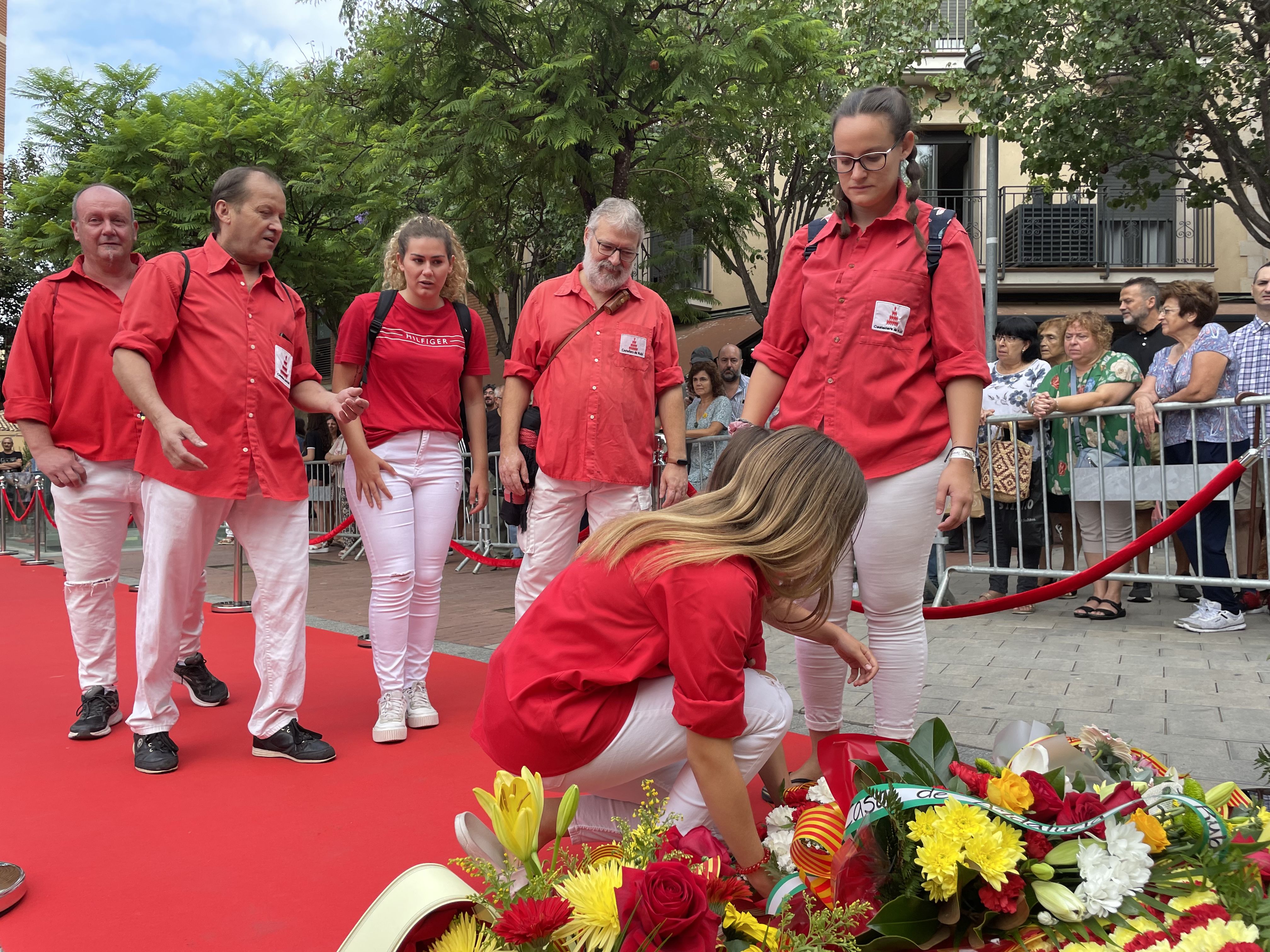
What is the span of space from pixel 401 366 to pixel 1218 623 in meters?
4.59

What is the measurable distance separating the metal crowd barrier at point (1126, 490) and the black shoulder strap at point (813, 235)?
313 cm

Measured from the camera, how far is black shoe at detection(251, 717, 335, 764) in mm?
3557

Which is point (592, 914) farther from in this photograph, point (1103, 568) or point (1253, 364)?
point (1253, 364)

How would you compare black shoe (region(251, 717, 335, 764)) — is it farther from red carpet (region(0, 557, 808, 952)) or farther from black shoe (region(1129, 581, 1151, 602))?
black shoe (region(1129, 581, 1151, 602))

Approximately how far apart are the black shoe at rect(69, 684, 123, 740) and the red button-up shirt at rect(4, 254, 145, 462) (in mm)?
903

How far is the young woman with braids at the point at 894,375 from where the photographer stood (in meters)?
2.81

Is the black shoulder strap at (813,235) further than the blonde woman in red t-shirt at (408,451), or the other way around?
the blonde woman in red t-shirt at (408,451)

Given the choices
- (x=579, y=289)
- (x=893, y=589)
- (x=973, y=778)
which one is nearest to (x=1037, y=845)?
(x=973, y=778)

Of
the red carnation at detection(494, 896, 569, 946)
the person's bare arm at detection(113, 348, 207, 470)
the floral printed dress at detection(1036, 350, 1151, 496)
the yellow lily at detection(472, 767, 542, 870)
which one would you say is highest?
the person's bare arm at detection(113, 348, 207, 470)

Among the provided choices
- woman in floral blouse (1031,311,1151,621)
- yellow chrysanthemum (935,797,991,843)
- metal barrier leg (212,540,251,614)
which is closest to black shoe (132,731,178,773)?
yellow chrysanthemum (935,797,991,843)

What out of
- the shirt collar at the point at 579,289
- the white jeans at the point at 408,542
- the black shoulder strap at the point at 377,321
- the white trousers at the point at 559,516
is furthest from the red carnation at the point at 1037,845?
the black shoulder strap at the point at 377,321

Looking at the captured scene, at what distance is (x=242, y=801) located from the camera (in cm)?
317

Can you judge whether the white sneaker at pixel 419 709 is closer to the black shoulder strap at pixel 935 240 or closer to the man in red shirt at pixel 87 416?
the man in red shirt at pixel 87 416

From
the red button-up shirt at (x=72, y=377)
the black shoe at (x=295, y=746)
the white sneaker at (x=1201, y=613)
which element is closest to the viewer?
the black shoe at (x=295, y=746)
